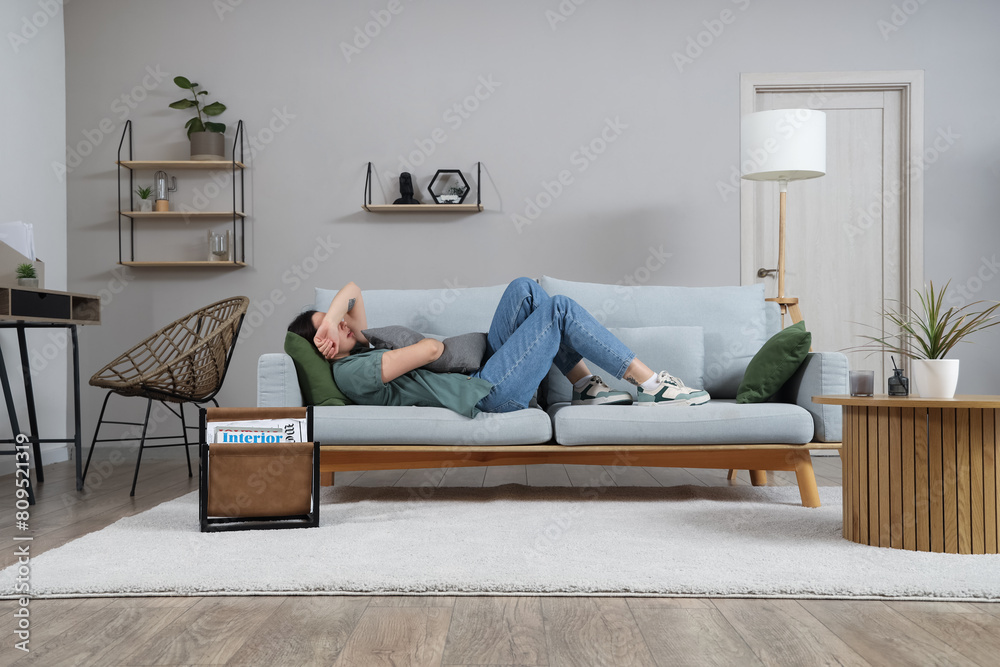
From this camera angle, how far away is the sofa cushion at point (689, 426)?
8.36ft

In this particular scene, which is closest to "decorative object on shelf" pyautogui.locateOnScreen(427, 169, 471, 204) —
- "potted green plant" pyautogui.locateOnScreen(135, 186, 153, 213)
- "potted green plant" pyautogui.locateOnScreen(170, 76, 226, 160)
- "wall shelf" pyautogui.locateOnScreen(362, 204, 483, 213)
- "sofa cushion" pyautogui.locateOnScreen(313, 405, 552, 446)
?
"wall shelf" pyautogui.locateOnScreen(362, 204, 483, 213)

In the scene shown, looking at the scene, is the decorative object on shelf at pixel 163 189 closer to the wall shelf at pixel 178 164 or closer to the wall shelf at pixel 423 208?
the wall shelf at pixel 178 164

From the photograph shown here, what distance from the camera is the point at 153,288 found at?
4344mm

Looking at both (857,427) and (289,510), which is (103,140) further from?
(857,427)

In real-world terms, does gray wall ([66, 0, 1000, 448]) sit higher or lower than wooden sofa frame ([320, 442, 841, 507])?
higher

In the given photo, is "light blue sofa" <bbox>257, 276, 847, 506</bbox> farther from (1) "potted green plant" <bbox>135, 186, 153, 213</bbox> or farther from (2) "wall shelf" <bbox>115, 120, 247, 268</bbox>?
(1) "potted green plant" <bbox>135, 186, 153, 213</bbox>

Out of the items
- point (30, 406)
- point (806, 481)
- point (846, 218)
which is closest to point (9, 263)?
point (30, 406)

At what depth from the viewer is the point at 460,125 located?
171 inches

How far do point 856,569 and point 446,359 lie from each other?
61.7 inches

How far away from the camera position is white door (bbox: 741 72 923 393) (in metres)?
4.33

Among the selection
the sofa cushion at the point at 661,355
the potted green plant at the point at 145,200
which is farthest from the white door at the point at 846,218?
the potted green plant at the point at 145,200

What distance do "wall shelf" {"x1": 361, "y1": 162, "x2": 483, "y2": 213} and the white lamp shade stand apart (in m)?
1.43

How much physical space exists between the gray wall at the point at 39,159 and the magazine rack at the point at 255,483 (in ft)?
6.70

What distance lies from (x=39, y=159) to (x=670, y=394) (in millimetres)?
3547
